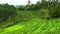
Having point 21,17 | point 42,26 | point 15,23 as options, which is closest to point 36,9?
point 21,17

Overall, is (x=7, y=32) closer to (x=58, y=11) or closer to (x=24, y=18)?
(x=24, y=18)

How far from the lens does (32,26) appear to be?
4466cm

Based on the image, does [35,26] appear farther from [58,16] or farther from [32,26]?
[58,16]

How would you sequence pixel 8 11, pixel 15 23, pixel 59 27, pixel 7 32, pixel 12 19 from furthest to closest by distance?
pixel 8 11 < pixel 12 19 < pixel 15 23 < pixel 59 27 < pixel 7 32

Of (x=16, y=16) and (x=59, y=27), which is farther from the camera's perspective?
(x=16, y=16)

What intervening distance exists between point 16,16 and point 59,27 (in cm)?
1897

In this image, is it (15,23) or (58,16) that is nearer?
(15,23)

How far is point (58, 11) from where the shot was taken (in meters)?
57.0

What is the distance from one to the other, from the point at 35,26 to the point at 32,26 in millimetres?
743

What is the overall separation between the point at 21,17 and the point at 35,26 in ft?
45.6

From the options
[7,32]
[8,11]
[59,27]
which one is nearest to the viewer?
[7,32]

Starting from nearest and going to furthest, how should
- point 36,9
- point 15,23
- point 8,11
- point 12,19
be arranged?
point 15,23, point 12,19, point 8,11, point 36,9

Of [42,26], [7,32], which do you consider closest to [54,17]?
[42,26]

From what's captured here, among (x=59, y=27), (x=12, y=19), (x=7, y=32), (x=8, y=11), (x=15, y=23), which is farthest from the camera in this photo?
(x=8, y=11)
